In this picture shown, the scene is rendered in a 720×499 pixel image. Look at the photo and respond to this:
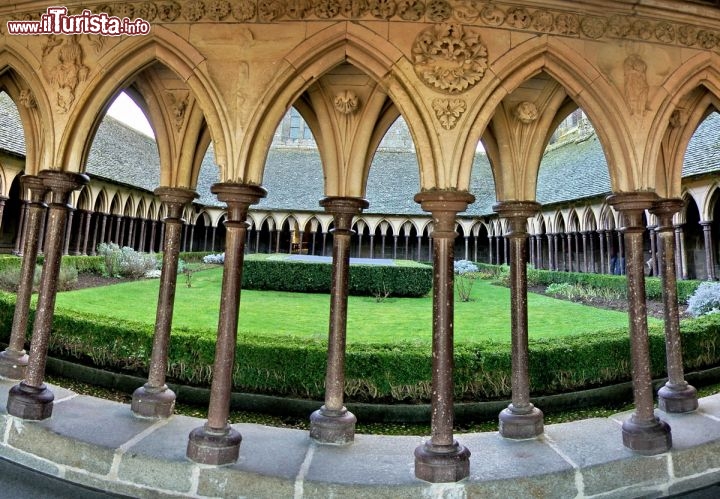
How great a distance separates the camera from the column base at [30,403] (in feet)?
11.3

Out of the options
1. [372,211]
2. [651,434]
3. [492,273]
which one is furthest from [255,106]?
[372,211]

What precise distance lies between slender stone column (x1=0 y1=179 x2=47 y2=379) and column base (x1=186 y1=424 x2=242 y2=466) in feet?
9.29

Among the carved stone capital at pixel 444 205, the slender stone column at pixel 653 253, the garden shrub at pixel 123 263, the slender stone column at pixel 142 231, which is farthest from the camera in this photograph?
the slender stone column at pixel 142 231

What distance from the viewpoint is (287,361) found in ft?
16.0

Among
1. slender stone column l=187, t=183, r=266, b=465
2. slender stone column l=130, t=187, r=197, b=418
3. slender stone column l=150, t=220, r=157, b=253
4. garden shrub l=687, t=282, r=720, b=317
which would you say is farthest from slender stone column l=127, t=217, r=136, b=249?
garden shrub l=687, t=282, r=720, b=317

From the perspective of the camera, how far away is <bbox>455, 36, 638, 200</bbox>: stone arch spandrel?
3277mm

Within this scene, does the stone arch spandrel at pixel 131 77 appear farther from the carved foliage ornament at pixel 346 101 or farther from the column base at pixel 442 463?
the column base at pixel 442 463

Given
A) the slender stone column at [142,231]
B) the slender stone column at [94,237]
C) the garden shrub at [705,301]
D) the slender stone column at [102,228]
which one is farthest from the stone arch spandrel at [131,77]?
the slender stone column at [142,231]

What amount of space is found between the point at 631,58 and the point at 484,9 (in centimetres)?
129

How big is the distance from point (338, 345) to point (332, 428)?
668 millimetres

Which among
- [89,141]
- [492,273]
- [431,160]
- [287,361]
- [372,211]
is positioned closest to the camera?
[431,160]

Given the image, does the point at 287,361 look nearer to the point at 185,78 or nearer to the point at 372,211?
the point at 185,78

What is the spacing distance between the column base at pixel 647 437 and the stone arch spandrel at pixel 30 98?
5.18 metres

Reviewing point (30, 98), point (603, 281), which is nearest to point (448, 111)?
point (30, 98)
